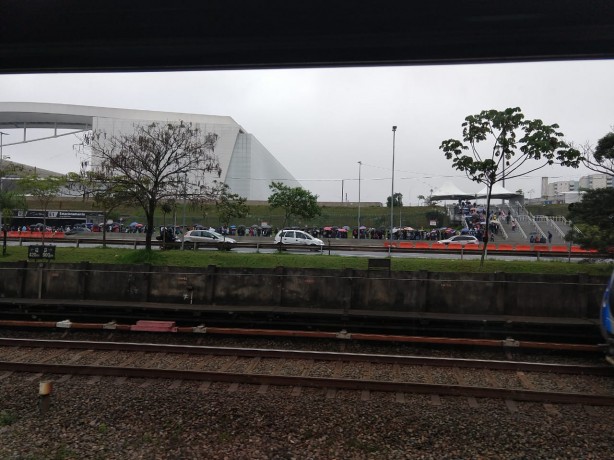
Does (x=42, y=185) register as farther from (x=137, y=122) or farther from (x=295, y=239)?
(x=137, y=122)

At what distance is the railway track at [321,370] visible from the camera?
667 centimetres

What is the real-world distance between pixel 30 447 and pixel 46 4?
486 centimetres

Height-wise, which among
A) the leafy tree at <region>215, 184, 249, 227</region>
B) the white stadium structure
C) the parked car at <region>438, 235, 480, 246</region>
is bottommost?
the parked car at <region>438, 235, 480, 246</region>

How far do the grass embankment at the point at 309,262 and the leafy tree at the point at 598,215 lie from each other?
3.94ft

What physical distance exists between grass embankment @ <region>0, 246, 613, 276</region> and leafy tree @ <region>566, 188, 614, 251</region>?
3.94ft

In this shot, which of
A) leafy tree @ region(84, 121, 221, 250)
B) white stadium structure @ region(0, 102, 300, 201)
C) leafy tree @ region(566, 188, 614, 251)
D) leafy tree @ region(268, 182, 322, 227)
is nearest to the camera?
leafy tree @ region(566, 188, 614, 251)

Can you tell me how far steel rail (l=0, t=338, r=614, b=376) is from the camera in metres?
7.68

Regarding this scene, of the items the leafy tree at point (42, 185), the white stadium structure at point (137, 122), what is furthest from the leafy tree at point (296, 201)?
the white stadium structure at point (137, 122)

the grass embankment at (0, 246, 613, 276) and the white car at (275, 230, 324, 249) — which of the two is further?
the white car at (275, 230, 324, 249)

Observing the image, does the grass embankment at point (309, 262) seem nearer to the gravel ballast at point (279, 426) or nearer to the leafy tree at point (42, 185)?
the leafy tree at point (42, 185)

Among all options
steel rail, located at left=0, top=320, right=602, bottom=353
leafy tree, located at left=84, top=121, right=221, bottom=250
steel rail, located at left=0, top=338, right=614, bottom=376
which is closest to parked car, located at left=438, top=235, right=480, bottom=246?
leafy tree, located at left=84, top=121, right=221, bottom=250

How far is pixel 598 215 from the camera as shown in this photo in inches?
643

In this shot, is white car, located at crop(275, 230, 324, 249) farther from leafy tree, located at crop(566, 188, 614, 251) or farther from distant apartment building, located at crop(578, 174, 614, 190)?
distant apartment building, located at crop(578, 174, 614, 190)

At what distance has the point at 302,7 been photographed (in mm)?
4387
